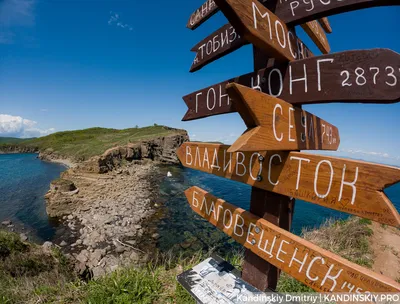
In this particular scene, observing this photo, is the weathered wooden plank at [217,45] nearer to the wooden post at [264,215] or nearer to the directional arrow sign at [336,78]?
the wooden post at [264,215]

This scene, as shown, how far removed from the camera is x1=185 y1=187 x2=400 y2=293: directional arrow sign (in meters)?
1.19

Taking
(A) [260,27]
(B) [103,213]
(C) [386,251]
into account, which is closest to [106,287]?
(A) [260,27]

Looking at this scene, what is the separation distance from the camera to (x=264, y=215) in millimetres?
1831

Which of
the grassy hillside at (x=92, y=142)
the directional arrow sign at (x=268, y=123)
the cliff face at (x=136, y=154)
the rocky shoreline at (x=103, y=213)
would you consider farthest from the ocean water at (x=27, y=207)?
the directional arrow sign at (x=268, y=123)

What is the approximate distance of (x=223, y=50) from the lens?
2.12 metres

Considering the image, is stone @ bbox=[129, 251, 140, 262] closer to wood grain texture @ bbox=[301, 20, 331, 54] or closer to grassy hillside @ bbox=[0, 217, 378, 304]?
grassy hillside @ bbox=[0, 217, 378, 304]

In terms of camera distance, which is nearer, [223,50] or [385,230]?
[223,50]

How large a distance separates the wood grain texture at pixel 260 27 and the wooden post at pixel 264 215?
24cm

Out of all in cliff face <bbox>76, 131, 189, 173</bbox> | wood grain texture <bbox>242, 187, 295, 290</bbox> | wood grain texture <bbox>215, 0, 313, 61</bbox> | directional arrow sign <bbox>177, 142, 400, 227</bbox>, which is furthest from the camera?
cliff face <bbox>76, 131, 189, 173</bbox>

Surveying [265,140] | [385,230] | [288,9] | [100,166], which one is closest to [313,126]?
[265,140]

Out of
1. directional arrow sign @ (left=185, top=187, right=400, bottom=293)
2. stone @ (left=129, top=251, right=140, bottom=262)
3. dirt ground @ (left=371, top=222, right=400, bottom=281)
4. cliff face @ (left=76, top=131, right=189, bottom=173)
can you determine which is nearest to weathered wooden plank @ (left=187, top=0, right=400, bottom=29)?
directional arrow sign @ (left=185, top=187, right=400, bottom=293)

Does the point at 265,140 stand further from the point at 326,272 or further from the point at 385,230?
the point at 385,230

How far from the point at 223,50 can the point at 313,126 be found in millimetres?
1244

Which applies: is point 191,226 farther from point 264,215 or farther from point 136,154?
point 136,154
